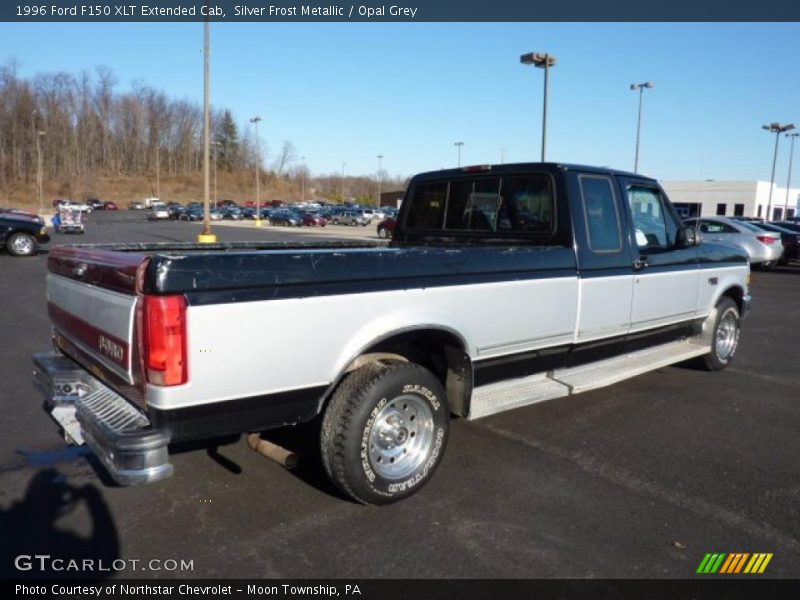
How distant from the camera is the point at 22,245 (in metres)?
18.6

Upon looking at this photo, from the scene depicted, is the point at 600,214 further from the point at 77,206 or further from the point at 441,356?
Answer: the point at 77,206

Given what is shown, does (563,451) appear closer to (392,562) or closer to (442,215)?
(392,562)

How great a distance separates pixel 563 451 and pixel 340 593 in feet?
7.30

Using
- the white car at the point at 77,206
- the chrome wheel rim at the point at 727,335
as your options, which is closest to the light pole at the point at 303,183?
the white car at the point at 77,206

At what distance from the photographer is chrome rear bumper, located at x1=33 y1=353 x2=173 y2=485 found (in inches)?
111

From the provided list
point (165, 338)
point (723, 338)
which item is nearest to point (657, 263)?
point (723, 338)

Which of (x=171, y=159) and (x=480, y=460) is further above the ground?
(x=171, y=159)

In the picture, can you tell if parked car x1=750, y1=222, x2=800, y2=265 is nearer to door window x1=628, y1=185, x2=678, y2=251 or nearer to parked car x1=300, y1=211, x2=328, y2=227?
door window x1=628, y1=185, x2=678, y2=251

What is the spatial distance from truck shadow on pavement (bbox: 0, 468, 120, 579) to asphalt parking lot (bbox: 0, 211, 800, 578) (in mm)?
11

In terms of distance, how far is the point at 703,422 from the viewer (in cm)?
525

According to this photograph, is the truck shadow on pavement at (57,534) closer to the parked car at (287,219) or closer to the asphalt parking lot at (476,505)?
the asphalt parking lot at (476,505)

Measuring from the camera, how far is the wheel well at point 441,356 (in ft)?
12.3

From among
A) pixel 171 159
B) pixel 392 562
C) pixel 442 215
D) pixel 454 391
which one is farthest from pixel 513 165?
pixel 171 159

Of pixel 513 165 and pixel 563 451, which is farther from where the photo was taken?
pixel 513 165
